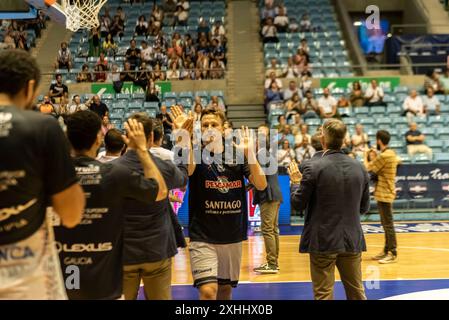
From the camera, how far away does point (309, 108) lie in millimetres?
14695

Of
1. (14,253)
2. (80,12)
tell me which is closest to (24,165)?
(14,253)

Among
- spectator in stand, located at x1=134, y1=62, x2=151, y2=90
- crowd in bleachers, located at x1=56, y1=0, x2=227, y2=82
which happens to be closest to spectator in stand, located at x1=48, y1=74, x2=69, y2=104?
crowd in bleachers, located at x1=56, y1=0, x2=227, y2=82

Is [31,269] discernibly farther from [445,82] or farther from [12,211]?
[445,82]

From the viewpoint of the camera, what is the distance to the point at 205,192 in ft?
15.5

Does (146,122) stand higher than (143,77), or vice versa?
(143,77)

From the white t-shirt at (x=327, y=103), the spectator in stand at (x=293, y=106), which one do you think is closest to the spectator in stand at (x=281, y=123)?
the spectator in stand at (x=293, y=106)

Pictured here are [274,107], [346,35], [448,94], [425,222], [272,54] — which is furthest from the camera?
[346,35]

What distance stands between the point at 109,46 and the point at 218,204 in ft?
37.9

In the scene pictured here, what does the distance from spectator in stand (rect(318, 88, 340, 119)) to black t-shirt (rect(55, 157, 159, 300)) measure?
11.7 meters

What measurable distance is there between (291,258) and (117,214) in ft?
19.0

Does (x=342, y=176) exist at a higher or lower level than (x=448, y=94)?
lower

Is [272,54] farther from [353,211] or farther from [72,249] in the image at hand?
[72,249]

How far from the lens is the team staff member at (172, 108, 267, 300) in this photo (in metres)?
4.61

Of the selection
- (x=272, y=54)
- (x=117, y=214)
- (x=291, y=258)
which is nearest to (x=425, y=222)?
(x=291, y=258)
